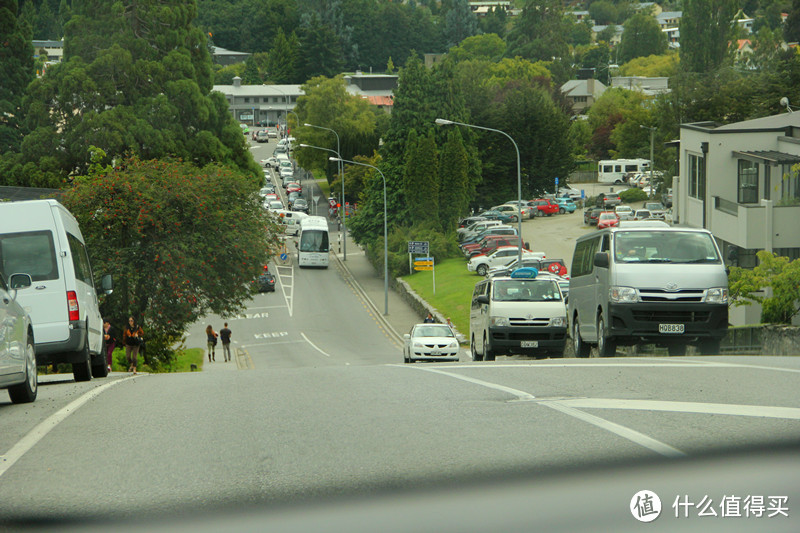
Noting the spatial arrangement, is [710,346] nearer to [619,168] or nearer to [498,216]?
[498,216]

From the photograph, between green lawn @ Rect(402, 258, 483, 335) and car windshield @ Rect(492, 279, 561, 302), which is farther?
→ green lawn @ Rect(402, 258, 483, 335)

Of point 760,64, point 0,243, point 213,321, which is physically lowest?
point 213,321

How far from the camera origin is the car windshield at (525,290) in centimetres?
2200

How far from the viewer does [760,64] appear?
119500 mm

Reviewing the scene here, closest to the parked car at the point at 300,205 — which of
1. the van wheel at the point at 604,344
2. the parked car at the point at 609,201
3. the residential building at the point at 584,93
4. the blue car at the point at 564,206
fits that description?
the blue car at the point at 564,206

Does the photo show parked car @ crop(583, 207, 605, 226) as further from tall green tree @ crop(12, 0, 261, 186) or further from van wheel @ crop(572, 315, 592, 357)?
van wheel @ crop(572, 315, 592, 357)

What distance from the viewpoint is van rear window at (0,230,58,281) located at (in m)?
13.7

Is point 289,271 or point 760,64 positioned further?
point 760,64

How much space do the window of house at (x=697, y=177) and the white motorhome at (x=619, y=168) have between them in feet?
221

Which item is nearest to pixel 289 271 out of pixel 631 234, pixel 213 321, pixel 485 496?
pixel 213 321

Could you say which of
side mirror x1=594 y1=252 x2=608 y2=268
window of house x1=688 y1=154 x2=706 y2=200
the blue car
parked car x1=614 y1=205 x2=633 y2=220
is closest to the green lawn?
window of house x1=688 y1=154 x2=706 y2=200

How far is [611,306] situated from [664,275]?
0.98 meters

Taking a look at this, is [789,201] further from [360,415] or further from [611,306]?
[360,415]

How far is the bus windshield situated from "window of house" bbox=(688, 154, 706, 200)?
33.8 meters
